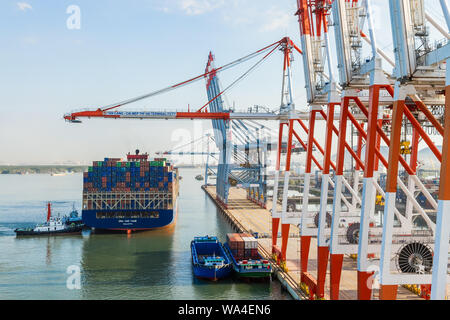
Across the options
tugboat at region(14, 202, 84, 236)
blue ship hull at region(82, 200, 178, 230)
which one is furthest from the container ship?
tugboat at region(14, 202, 84, 236)

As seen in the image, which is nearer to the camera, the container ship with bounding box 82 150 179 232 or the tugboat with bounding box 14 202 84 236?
the tugboat with bounding box 14 202 84 236

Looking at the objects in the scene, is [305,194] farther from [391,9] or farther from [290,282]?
[391,9]

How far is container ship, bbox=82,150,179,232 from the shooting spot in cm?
4166

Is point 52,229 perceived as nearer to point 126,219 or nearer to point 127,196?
point 126,219

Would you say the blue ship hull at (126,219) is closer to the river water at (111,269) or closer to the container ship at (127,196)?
the container ship at (127,196)

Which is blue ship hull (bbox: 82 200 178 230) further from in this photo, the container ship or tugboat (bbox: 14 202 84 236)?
tugboat (bbox: 14 202 84 236)

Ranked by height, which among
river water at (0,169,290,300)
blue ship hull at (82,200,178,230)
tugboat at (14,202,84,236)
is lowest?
river water at (0,169,290,300)

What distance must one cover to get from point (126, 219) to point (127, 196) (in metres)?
2.50

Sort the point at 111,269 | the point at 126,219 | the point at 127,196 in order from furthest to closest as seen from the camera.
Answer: the point at 127,196, the point at 126,219, the point at 111,269

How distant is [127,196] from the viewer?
140ft

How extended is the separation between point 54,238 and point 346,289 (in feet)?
98.7

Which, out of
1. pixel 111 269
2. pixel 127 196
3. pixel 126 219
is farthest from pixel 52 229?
pixel 111 269

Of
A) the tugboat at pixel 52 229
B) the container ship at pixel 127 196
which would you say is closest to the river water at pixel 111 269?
the tugboat at pixel 52 229

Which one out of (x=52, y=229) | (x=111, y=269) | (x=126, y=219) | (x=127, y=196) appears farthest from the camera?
(x=127, y=196)
